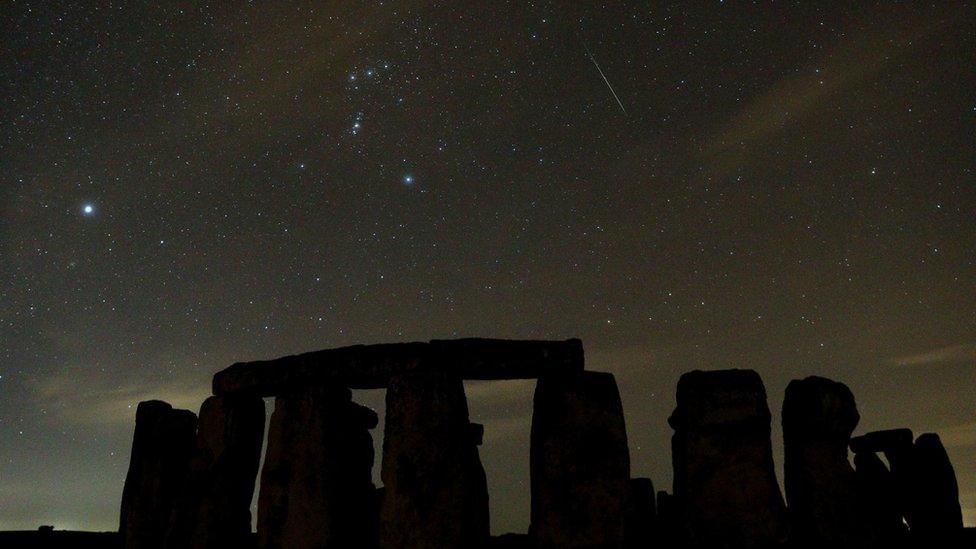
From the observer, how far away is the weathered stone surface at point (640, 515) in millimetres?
8422

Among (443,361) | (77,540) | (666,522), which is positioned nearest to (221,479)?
(443,361)

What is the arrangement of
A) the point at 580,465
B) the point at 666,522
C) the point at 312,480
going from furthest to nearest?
the point at 666,522
the point at 312,480
the point at 580,465

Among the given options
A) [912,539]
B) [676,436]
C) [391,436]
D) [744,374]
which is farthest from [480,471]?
[912,539]

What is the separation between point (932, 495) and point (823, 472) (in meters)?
2.81

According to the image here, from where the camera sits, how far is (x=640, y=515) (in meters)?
10.4

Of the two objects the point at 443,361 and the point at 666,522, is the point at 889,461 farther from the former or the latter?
the point at 443,361

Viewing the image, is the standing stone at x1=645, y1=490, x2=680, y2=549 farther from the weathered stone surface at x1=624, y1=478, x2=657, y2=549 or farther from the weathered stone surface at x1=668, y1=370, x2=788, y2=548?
the weathered stone surface at x1=668, y1=370, x2=788, y2=548

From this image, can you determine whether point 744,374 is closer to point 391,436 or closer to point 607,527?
point 607,527

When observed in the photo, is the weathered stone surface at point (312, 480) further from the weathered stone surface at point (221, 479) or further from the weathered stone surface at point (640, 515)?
the weathered stone surface at point (640, 515)

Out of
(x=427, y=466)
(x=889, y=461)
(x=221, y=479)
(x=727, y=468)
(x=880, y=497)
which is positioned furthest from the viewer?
(x=889, y=461)

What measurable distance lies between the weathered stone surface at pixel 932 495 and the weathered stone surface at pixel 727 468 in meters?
3.33

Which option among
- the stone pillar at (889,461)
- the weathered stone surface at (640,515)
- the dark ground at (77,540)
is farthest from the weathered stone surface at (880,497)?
the weathered stone surface at (640,515)

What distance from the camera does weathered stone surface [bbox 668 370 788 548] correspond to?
8117 millimetres

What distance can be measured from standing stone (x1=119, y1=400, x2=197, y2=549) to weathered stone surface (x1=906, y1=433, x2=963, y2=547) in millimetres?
9062
